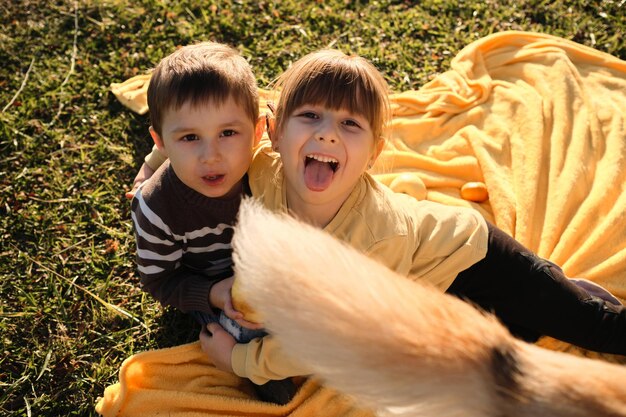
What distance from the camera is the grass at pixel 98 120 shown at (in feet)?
7.97

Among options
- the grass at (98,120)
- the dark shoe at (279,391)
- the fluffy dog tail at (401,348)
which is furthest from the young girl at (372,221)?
the fluffy dog tail at (401,348)

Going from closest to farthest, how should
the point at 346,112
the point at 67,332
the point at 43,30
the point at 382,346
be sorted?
the point at 382,346 < the point at 346,112 < the point at 67,332 < the point at 43,30

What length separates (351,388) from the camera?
1035 mm

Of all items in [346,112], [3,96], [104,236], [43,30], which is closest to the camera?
[346,112]

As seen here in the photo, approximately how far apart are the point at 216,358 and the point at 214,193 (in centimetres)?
72

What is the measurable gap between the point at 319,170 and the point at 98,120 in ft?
6.45

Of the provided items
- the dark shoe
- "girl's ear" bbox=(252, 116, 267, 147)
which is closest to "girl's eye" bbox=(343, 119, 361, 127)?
"girl's ear" bbox=(252, 116, 267, 147)

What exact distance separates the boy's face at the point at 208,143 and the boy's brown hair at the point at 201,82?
0.09 feet

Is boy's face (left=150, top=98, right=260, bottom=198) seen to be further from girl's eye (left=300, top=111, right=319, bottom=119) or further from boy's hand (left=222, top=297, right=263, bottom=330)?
boy's hand (left=222, top=297, right=263, bottom=330)

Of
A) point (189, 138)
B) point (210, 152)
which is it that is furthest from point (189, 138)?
point (210, 152)

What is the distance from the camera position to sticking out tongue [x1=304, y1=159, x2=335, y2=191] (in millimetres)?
1854

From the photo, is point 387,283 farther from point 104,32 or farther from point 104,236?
point 104,32

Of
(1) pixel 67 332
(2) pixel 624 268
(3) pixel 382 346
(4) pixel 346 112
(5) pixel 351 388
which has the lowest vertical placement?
(1) pixel 67 332

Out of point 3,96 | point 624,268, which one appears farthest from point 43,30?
point 624,268
